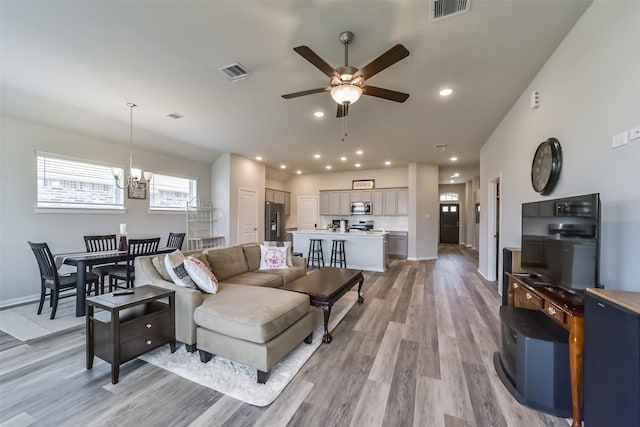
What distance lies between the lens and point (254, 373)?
6.81ft

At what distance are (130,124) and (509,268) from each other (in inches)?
248

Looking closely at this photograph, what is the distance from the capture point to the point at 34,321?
3033mm

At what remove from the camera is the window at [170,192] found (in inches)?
223

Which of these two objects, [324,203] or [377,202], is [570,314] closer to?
[377,202]

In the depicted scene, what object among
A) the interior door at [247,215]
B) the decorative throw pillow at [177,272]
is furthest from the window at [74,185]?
the decorative throw pillow at [177,272]

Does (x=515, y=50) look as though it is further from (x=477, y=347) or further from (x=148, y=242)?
(x=148, y=242)

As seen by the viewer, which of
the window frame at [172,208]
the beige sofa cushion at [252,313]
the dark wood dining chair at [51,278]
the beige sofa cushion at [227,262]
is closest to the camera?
the beige sofa cushion at [252,313]

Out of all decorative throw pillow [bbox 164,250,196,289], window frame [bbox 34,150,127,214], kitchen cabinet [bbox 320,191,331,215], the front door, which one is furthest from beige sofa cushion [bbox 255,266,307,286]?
the front door

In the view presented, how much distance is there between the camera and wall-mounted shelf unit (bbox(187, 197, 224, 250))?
6348 millimetres

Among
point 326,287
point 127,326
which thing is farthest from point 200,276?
point 326,287

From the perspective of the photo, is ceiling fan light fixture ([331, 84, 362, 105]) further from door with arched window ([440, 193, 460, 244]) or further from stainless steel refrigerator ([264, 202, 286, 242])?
door with arched window ([440, 193, 460, 244])

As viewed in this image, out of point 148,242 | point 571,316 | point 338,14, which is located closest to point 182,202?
point 148,242

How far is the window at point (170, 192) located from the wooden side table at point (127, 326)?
13.2 ft

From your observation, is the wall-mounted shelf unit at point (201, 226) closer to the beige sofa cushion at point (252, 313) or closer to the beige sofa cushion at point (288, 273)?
the beige sofa cushion at point (288, 273)
